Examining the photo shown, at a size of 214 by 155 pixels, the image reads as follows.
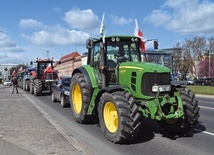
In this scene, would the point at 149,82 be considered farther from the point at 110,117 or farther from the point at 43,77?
the point at 43,77

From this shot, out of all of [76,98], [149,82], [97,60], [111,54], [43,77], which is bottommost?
[76,98]

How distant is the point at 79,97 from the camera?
442 inches

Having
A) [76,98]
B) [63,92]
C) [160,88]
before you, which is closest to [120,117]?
[160,88]

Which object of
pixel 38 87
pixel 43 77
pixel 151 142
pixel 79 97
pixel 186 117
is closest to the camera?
pixel 151 142

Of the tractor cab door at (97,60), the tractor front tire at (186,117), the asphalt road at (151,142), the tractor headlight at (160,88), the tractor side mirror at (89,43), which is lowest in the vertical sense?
the asphalt road at (151,142)

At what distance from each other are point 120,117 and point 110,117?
869 mm

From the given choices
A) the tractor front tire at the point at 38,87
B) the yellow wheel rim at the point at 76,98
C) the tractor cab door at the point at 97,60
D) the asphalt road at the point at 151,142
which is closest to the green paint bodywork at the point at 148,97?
the asphalt road at the point at 151,142

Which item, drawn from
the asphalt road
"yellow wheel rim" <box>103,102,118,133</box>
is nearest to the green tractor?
"yellow wheel rim" <box>103,102,118,133</box>

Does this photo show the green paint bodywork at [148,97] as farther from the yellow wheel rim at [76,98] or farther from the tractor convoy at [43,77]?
the tractor convoy at [43,77]

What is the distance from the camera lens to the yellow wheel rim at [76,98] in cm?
1108

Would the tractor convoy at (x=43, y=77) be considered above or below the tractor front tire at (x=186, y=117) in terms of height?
above

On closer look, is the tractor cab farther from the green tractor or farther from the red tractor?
the red tractor

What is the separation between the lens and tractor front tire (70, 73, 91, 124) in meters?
10.0

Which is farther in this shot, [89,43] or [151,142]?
[89,43]
